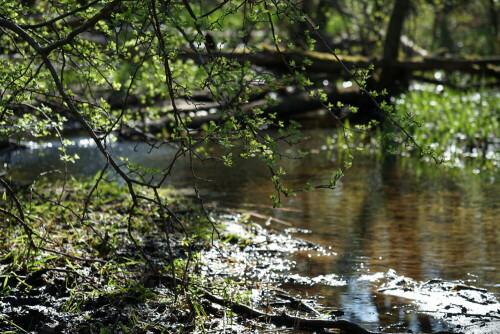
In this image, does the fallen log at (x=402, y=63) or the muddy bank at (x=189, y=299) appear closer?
the muddy bank at (x=189, y=299)

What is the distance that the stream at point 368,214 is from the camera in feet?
18.0

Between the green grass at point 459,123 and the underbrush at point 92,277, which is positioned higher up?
the green grass at point 459,123

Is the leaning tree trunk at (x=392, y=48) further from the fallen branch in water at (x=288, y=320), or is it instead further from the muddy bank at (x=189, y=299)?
the fallen branch in water at (x=288, y=320)

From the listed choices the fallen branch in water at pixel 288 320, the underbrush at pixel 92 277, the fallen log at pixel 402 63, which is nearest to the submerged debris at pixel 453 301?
the fallen branch in water at pixel 288 320

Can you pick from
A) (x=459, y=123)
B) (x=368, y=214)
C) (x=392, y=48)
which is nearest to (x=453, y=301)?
(x=368, y=214)

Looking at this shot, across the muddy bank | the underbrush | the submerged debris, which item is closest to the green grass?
the submerged debris

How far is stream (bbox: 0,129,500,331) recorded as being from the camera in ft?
18.0

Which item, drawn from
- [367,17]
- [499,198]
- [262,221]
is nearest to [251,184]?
[262,221]

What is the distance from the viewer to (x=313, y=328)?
15.0ft

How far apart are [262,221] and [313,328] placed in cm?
309

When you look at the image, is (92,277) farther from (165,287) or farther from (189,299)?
(189,299)

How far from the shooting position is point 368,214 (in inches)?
312

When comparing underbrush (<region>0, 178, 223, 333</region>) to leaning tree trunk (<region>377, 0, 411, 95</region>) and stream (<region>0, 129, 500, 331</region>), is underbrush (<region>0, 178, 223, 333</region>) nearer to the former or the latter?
stream (<region>0, 129, 500, 331</region>)

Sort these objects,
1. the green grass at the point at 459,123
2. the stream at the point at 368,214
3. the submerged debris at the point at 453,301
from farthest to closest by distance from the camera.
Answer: the green grass at the point at 459,123, the stream at the point at 368,214, the submerged debris at the point at 453,301
